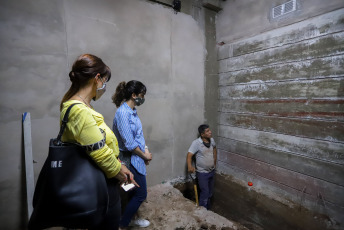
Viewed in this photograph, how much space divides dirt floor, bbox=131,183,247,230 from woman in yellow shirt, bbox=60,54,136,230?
1.28 m

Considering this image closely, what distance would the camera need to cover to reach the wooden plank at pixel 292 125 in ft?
7.70

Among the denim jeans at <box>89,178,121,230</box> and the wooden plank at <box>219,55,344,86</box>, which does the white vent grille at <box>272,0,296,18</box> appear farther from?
the denim jeans at <box>89,178,121,230</box>

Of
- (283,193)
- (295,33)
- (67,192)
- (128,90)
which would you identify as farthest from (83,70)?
(283,193)

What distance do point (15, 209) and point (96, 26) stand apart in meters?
2.42

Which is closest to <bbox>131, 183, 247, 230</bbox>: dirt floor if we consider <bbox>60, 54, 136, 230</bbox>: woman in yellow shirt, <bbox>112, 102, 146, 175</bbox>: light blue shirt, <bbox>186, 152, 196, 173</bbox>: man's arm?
<bbox>186, 152, 196, 173</bbox>: man's arm

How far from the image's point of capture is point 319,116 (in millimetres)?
2455

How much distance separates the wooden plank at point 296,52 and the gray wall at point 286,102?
1 cm

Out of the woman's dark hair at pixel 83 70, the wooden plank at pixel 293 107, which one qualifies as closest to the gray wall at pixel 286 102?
the wooden plank at pixel 293 107

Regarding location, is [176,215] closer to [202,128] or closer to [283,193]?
[202,128]

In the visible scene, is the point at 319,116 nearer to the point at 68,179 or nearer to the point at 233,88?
the point at 233,88

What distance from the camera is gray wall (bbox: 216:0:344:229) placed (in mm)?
2346

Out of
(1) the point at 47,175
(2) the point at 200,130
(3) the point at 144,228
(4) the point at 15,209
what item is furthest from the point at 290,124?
(4) the point at 15,209

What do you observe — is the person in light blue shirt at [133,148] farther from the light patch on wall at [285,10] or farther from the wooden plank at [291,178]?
the light patch on wall at [285,10]

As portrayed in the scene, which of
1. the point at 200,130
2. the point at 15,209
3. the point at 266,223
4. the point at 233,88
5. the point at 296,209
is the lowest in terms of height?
the point at 266,223
